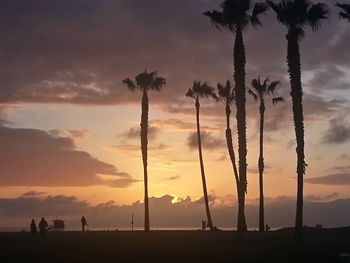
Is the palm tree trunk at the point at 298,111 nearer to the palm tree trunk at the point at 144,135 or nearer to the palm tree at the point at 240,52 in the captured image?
the palm tree at the point at 240,52

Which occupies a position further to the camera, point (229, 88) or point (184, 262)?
point (229, 88)

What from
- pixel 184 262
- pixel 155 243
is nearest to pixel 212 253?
pixel 184 262

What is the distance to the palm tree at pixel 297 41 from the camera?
44.1 m

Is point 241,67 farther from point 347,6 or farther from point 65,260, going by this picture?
point 65,260

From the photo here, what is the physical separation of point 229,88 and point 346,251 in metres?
32.4

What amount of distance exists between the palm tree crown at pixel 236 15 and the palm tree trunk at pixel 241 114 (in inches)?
25.8

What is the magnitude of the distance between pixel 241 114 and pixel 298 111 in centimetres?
399

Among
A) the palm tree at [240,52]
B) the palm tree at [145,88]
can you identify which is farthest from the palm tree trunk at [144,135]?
the palm tree at [240,52]

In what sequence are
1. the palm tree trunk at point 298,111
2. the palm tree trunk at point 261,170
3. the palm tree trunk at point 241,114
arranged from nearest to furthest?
the palm tree trunk at point 298,111
the palm tree trunk at point 241,114
the palm tree trunk at point 261,170

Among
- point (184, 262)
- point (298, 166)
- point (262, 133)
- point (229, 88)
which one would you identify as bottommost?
point (184, 262)

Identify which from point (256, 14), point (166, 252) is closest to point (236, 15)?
point (256, 14)

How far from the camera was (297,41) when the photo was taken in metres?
46.1

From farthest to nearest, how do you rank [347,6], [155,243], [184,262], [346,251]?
[347,6] → [155,243] → [346,251] → [184,262]

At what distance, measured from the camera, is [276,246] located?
36375mm
